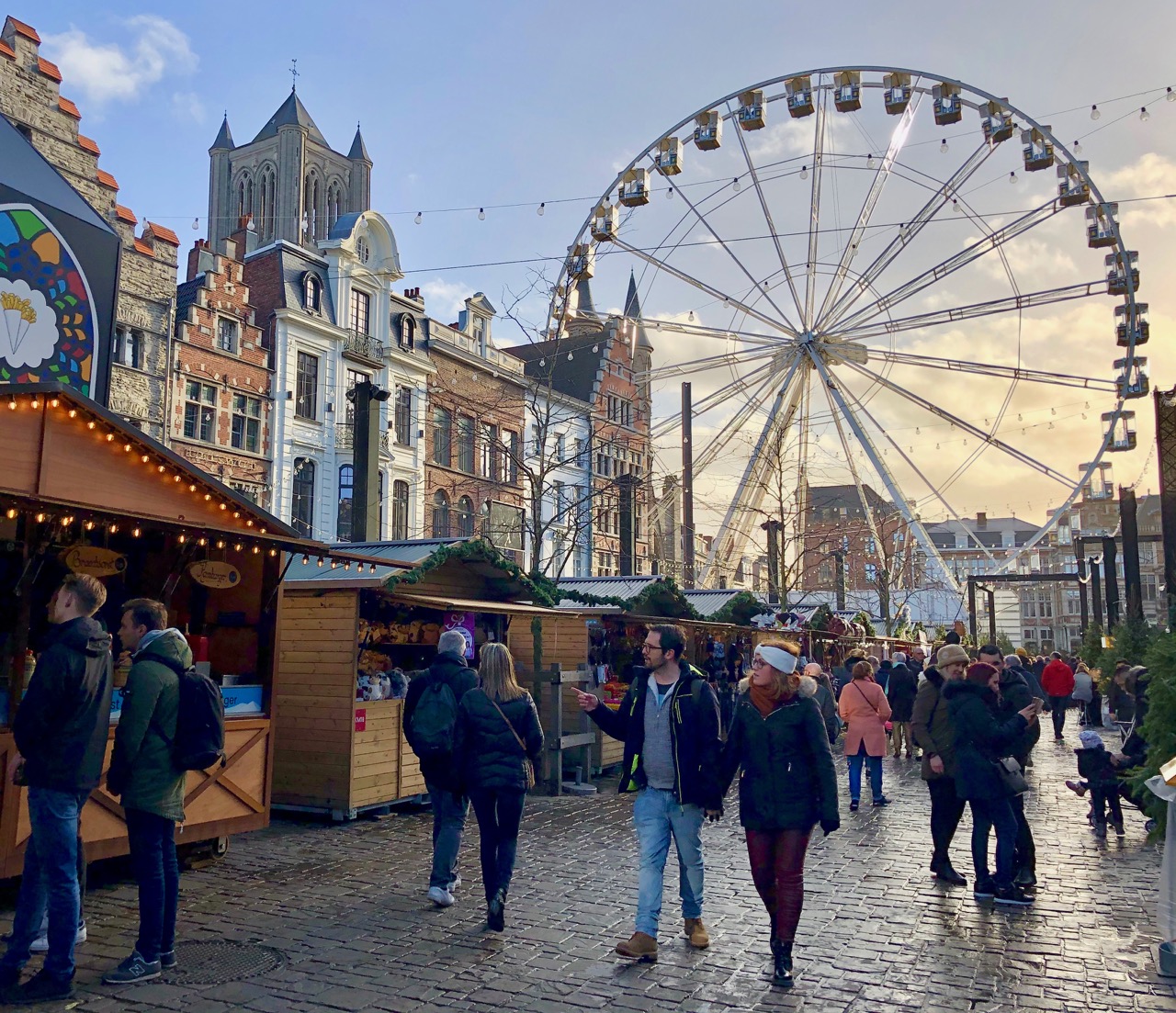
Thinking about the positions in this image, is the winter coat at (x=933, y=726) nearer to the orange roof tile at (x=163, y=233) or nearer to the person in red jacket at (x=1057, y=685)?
the person in red jacket at (x=1057, y=685)

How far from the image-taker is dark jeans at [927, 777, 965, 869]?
7789 millimetres

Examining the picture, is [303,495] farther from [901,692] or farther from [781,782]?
[781,782]

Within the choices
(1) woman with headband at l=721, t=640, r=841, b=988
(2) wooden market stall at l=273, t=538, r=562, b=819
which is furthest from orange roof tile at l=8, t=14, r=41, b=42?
(1) woman with headband at l=721, t=640, r=841, b=988

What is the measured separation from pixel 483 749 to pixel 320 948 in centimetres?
147

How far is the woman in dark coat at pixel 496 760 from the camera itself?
6.41 metres

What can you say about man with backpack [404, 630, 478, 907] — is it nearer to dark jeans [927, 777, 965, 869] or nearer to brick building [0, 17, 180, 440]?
dark jeans [927, 777, 965, 869]

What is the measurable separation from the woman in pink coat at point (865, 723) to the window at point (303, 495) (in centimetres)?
2108

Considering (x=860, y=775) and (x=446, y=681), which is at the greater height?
(x=446, y=681)

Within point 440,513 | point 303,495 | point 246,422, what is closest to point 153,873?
point 246,422

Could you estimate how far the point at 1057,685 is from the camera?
1948cm

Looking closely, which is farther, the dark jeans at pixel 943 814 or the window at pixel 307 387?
the window at pixel 307 387

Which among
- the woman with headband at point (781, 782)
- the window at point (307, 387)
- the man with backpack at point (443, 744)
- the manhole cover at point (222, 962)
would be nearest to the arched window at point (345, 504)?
the window at point (307, 387)

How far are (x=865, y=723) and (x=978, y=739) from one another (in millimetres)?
4768

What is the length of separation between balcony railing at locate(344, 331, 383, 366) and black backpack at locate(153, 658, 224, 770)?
2738 cm
